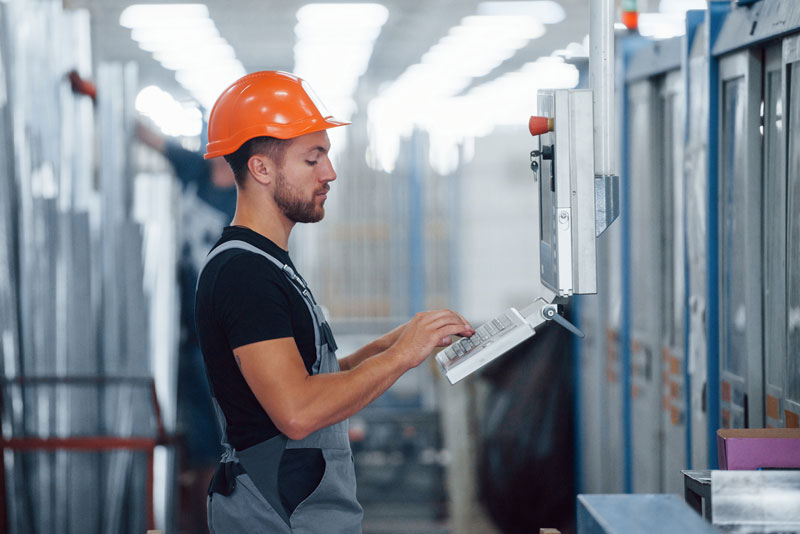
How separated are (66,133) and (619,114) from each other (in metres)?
2.63

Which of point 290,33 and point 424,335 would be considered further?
point 290,33

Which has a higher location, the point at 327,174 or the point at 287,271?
the point at 327,174

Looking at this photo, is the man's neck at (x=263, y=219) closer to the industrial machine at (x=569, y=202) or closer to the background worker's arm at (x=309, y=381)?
the background worker's arm at (x=309, y=381)

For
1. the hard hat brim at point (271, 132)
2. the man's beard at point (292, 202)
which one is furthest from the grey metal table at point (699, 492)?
the hard hat brim at point (271, 132)

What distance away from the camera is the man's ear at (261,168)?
2.33m

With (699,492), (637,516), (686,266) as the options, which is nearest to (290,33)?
(686,266)

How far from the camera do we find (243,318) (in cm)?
208

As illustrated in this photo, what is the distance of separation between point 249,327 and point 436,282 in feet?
13.6

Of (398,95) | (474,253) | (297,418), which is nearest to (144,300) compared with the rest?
(474,253)

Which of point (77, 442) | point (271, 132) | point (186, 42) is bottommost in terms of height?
point (77, 442)

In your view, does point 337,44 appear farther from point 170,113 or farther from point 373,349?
point 373,349

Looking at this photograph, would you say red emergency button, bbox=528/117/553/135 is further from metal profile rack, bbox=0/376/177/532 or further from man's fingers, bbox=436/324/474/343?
metal profile rack, bbox=0/376/177/532

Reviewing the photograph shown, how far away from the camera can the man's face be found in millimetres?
2332

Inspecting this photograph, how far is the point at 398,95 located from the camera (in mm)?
14641
